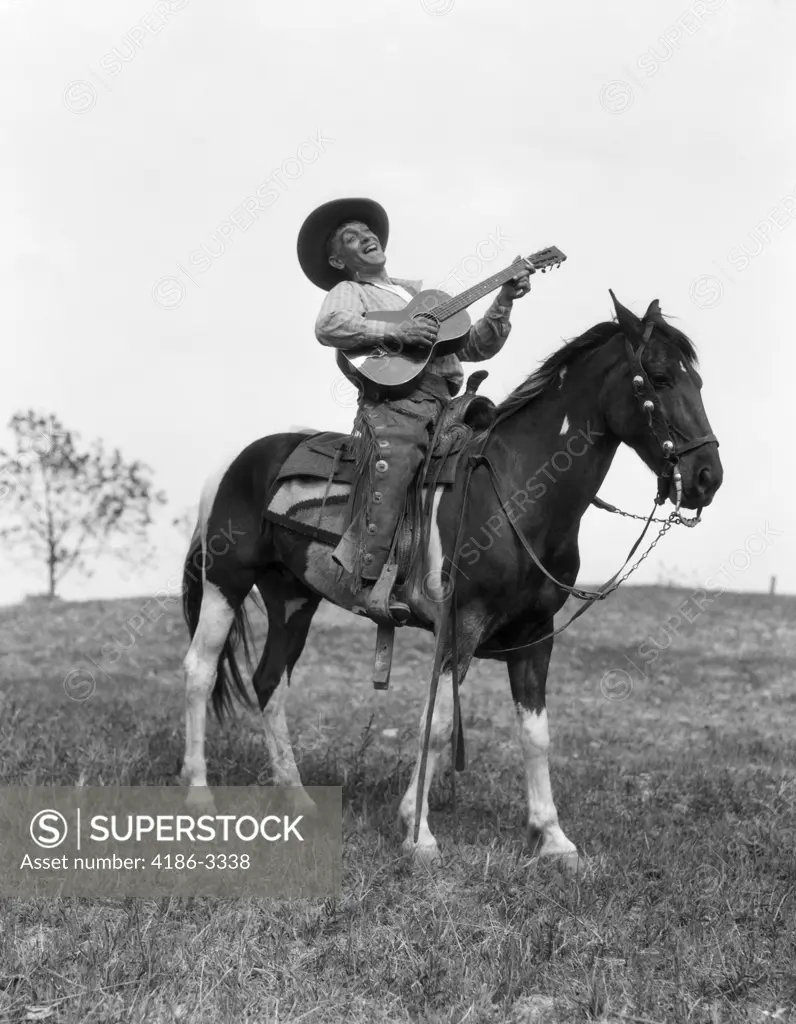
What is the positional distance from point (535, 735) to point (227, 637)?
2.43 m

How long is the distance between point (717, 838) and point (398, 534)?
8.86ft

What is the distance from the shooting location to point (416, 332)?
20.2ft

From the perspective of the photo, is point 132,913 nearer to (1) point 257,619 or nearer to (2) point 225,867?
(2) point 225,867

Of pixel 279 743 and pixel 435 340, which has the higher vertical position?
pixel 435 340

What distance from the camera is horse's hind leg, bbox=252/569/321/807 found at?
743cm

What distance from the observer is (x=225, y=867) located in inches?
219

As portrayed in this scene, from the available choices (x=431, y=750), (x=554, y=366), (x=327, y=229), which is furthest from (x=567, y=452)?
(x=327, y=229)

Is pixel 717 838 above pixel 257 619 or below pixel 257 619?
below

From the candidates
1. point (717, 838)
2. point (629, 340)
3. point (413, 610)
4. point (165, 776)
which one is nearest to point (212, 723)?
point (165, 776)

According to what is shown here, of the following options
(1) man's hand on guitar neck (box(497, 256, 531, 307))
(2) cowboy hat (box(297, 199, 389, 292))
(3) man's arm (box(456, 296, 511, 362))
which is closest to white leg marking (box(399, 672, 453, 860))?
(3) man's arm (box(456, 296, 511, 362))

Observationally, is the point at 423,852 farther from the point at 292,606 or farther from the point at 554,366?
the point at 554,366

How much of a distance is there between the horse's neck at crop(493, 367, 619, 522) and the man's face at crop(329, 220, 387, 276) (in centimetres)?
151

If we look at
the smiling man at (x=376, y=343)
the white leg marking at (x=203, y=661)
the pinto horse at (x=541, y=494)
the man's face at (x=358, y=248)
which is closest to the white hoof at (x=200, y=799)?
the white leg marking at (x=203, y=661)

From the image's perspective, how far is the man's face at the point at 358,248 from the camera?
6754 mm
